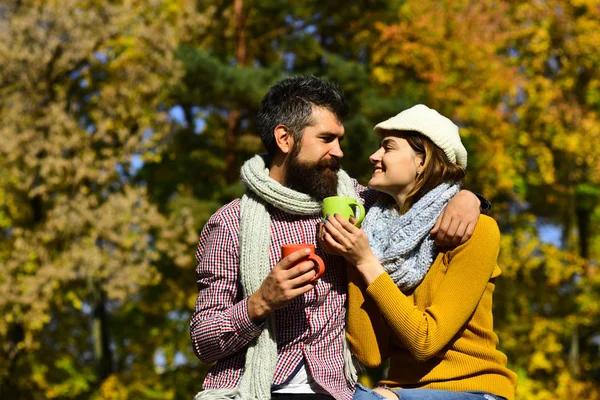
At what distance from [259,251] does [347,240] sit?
0.44 m

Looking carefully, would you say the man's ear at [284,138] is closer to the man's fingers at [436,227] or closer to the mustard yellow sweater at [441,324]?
the mustard yellow sweater at [441,324]

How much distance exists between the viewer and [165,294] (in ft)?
53.0

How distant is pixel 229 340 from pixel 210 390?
240 mm

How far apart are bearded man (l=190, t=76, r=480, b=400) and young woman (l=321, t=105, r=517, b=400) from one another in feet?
0.36

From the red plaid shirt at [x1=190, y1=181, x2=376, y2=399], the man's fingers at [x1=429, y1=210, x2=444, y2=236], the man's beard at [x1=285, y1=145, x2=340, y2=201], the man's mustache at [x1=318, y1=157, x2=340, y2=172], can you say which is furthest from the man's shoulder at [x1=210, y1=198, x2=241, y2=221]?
the man's fingers at [x1=429, y1=210, x2=444, y2=236]

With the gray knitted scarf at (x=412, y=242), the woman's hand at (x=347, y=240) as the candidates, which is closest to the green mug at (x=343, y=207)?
the woman's hand at (x=347, y=240)

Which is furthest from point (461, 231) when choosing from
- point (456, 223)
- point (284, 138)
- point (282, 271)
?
point (284, 138)

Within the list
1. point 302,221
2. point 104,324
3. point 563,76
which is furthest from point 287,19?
point 302,221

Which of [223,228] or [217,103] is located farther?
[217,103]

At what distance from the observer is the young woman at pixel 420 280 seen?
3.18m

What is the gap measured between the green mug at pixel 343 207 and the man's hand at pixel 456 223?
0.95 ft

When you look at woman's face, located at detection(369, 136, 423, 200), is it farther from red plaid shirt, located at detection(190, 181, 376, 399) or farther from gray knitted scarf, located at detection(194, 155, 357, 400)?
red plaid shirt, located at detection(190, 181, 376, 399)

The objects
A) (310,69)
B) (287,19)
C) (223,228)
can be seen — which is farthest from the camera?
(287,19)

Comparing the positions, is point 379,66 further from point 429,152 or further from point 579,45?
point 429,152
